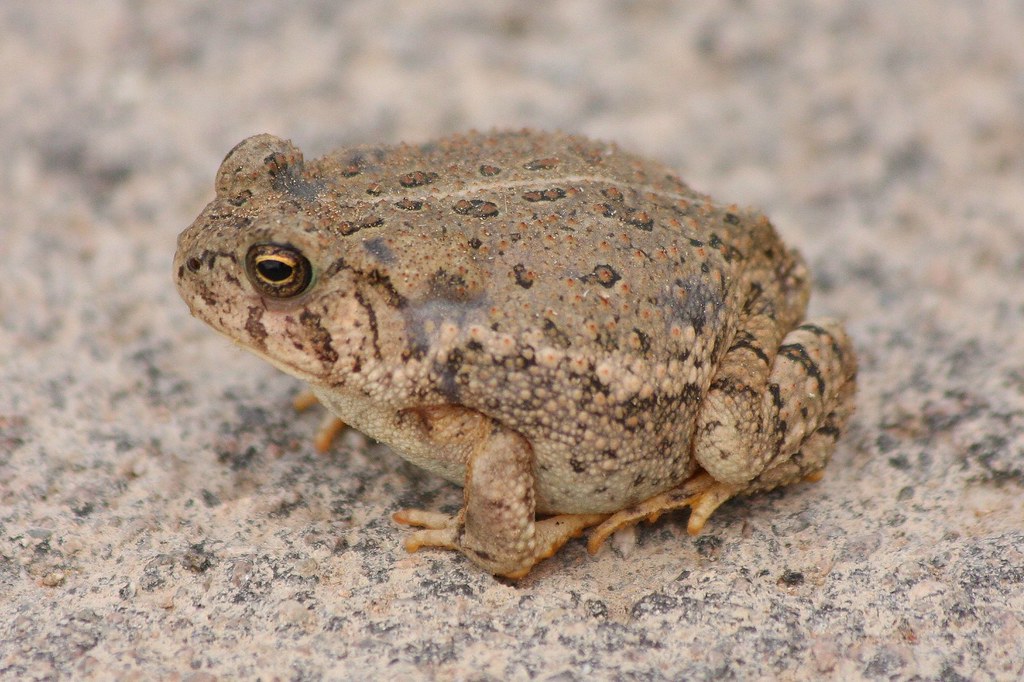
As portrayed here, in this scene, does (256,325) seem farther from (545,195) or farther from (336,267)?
(545,195)

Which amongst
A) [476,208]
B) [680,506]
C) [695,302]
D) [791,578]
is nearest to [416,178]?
[476,208]

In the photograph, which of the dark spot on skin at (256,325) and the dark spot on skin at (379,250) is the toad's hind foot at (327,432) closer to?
the dark spot on skin at (256,325)

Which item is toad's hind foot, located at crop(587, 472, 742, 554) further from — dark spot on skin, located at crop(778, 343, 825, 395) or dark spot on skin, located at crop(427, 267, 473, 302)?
dark spot on skin, located at crop(427, 267, 473, 302)

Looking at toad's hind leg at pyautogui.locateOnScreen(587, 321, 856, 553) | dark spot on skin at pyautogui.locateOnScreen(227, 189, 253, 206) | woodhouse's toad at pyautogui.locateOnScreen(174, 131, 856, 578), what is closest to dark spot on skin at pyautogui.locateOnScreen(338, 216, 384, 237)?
woodhouse's toad at pyautogui.locateOnScreen(174, 131, 856, 578)

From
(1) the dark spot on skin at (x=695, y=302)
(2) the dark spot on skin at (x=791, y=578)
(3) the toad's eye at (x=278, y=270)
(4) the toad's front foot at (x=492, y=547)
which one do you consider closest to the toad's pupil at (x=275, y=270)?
(3) the toad's eye at (x=278, y=270)

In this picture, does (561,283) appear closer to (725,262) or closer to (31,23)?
(725,262)

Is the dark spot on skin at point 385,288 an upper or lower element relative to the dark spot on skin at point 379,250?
lower
